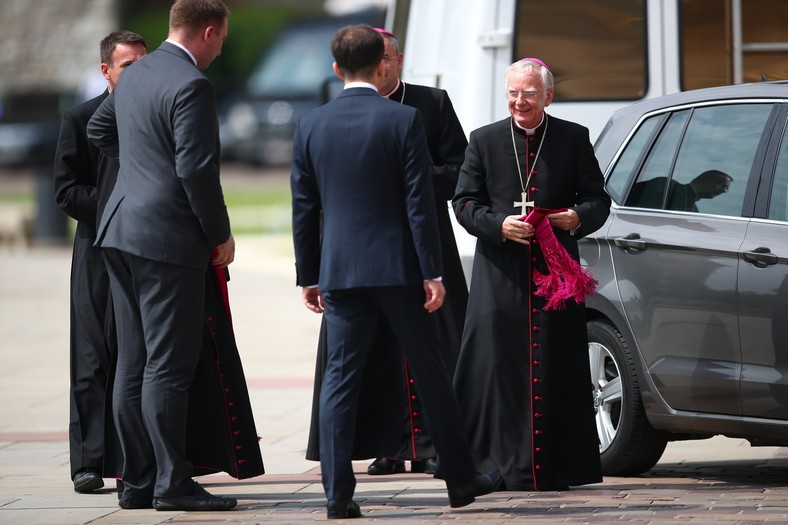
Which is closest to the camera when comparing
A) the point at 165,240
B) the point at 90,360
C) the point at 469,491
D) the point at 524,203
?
the point at 469,491

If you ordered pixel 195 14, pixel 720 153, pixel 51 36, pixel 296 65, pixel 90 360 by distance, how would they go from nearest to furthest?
pixel 195 14 → pixel 720 153 → pixel 90 360 → pixel 296 65 → pixel 51 36

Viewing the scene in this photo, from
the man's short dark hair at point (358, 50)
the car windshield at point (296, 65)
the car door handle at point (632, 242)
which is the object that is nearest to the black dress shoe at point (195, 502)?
the man's short dark hair at point (358, 50)

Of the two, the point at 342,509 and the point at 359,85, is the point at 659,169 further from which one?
the point at 342,509

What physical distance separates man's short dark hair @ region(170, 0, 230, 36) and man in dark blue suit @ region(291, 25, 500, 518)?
61 centimetres

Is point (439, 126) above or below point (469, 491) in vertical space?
above

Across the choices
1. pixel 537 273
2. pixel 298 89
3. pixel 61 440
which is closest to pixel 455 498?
pixel 537 273

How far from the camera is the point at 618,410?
7.17m

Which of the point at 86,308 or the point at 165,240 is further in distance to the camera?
the point at 86,308

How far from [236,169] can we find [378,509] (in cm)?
2726

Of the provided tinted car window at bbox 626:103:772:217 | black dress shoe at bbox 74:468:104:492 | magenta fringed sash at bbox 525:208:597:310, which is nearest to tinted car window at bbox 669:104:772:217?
tinted car window at bbox 626:103:772:217

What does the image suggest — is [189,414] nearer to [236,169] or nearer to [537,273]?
[537,273]

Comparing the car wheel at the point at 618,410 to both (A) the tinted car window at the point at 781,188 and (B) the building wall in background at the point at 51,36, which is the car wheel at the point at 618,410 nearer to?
(A) the tinted car window at the point at 781,188

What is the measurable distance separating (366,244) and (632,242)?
1.52 m

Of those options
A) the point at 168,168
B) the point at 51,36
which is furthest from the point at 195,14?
the point at 51,36
